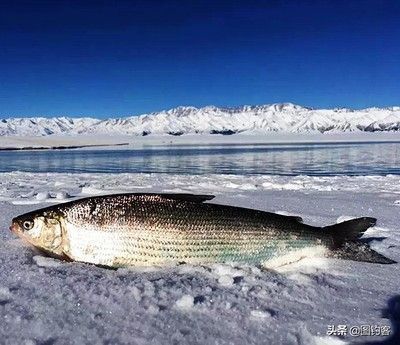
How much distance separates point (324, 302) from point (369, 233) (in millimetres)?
2582

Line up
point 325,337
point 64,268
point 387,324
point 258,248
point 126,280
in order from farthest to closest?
point 258,248
point 64,268
point 126,280
point 387,324
point 325,337

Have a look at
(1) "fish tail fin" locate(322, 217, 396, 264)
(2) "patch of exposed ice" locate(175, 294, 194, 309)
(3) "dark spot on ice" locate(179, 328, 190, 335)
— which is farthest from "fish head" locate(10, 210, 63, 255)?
(1) "fish tail fin" locate(322, 217, 396, 264)

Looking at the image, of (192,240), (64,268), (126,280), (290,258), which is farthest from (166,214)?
(290,258)

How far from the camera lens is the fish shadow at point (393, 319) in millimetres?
2143

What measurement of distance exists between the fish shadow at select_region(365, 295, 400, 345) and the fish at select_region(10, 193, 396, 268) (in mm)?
766

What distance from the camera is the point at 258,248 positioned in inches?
133

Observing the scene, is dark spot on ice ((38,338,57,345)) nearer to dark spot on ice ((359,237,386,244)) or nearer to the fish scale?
the fish scale

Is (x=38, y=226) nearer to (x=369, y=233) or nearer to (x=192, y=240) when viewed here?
(x=192, y=240)

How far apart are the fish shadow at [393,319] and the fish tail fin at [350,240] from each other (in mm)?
728

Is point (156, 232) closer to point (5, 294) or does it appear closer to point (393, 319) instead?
point (5, 294)

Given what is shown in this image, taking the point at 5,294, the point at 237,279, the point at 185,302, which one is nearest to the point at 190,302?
the point at 185,302

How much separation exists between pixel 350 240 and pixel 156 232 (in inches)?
61.8

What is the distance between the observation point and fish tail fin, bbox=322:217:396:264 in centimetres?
357

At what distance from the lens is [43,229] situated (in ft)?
10.6
